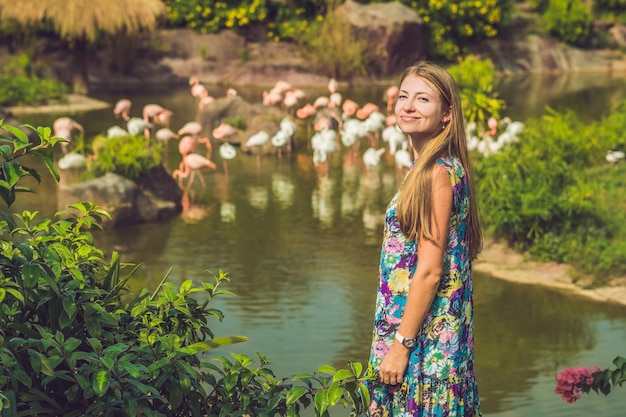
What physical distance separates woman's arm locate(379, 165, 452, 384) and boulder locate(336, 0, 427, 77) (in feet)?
53.9

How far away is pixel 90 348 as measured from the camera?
11.1ft

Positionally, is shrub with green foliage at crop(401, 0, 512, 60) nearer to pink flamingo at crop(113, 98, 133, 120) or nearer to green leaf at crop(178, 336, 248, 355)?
pink flamingo at crop(113, 98, 133, 120)

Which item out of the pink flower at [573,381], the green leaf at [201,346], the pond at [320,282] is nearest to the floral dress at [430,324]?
the green leaf at [201,346]

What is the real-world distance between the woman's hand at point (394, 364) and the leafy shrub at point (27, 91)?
1293 cm

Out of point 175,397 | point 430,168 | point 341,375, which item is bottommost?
point 175,397

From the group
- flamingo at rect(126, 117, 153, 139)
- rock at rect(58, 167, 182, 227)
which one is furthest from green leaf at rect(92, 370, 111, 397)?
flamingo at rect(126, 117, 153, 139)

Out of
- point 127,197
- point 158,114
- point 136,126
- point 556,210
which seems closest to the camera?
point 556,210

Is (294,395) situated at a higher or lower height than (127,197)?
higher

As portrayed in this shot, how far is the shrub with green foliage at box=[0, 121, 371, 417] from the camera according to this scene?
2963 millimetres

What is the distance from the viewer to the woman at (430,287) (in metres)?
3.03

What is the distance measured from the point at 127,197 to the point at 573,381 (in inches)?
224

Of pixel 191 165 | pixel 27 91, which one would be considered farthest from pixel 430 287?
pixel 27 91

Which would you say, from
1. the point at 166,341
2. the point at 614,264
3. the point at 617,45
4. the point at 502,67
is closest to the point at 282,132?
the point at 614,264

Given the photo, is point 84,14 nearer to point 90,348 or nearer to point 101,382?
point 90,348
